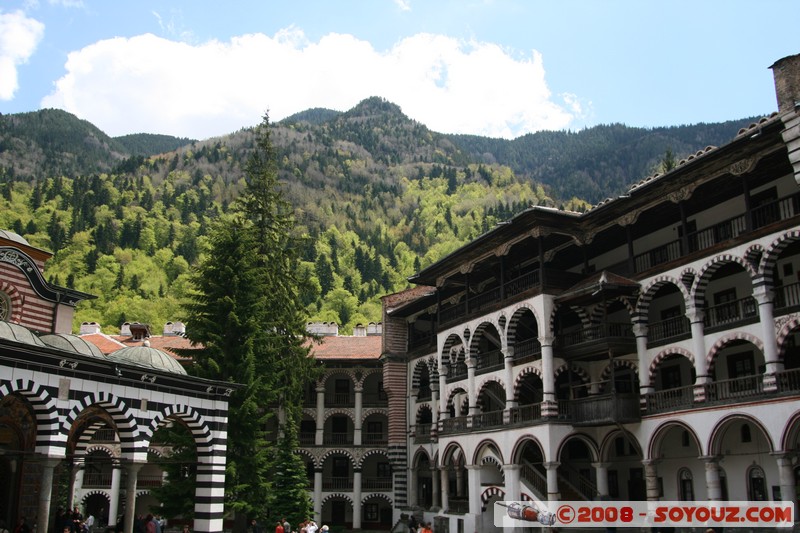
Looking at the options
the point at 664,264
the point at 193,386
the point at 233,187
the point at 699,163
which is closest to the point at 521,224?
the point at 664,264

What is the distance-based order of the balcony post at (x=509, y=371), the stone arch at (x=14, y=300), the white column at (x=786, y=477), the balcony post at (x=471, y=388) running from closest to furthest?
the white column at (x=786, y=477)
the stone arch at (x=14, y=300)
the balcony post at (x=509, y=371)
the balcony post at (x=471, y=388)

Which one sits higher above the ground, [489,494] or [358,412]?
[358,412]

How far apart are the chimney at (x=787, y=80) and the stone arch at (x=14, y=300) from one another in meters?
23.6

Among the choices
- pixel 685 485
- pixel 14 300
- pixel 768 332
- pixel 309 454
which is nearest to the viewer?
pixel 768 332

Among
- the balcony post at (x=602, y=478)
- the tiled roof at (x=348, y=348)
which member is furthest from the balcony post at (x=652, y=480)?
the tiled roof at (x=348, y=348)

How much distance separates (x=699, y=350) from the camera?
933 inches

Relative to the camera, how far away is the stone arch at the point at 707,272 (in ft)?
75.0

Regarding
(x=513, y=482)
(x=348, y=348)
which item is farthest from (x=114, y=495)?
(x=513, y=482)

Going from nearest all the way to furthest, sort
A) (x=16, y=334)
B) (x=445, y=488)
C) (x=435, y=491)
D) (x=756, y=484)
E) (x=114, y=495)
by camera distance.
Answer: (x=16, y=334) < (x=756, y=484) < (x=445, y=488) < (x=435, y=491) < (x=114, y=495)

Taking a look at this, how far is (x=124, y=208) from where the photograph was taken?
11125 centimetres

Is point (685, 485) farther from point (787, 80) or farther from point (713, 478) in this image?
point (787, 80)

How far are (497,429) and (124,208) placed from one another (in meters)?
92.5

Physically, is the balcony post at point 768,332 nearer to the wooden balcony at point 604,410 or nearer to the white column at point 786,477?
the white column at point 786,477

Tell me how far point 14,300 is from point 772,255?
899 inches
